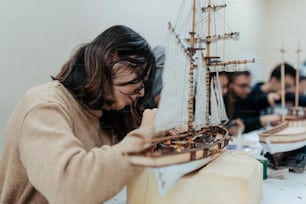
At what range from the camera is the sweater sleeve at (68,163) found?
30cm

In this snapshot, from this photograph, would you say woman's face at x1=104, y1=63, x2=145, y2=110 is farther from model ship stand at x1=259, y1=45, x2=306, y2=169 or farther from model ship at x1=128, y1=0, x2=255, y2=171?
model ship stand at x1=259, y1=45, x2=306, y2=169

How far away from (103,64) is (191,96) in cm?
11

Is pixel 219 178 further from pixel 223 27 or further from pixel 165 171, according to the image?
pixel 223 27

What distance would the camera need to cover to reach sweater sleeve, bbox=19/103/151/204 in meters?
0.30

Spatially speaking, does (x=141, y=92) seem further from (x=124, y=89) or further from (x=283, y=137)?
(x=283, y=137)

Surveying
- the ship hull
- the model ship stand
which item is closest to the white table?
the model ship stand

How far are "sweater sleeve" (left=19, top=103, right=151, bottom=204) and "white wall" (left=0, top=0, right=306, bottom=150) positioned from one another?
0.11m

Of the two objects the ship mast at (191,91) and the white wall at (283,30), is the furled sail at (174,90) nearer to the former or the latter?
the ship mast at (191,91)

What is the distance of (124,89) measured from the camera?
0.38 metres

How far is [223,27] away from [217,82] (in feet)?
0.28

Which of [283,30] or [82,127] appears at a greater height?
[283,30]

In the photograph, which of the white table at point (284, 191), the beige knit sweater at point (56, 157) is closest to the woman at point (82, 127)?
the beige knit sweater at point (56, 157)

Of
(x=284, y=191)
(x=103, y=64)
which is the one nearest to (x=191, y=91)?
A: (x=103, y=64)

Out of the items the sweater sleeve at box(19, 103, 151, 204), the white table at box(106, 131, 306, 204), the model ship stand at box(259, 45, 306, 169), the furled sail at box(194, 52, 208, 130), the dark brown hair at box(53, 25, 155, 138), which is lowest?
the white table at box(106, 131, 306, 204)
